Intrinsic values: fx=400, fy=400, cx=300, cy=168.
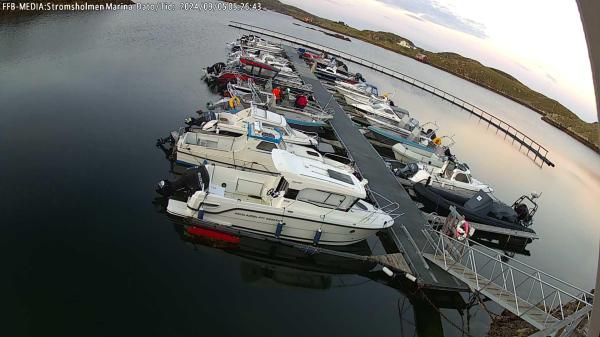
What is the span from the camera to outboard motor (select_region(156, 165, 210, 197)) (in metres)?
17.0

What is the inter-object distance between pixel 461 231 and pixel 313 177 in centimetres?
715

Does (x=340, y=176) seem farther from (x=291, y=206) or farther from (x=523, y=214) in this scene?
(x=523, y=214)

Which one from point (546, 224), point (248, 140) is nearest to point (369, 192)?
point (248, 140)

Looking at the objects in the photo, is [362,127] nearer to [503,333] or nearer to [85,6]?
[503,333]

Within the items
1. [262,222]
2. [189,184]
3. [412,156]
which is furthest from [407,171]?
[189,184]

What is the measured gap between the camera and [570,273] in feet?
76.5

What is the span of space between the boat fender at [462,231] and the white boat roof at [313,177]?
4.66 metres

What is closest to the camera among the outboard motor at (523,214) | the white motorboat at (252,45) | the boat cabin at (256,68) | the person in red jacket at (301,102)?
the outboard motor at (523,214)

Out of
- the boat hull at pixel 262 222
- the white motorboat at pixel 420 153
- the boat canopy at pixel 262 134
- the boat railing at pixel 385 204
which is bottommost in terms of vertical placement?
the boat hull at pixel 262 222

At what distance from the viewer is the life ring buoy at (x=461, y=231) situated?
1772 centimetres

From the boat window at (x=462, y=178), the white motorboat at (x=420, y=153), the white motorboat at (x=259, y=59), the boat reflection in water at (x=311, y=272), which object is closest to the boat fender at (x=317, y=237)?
the boat reflection in water at (x=311, y=272)

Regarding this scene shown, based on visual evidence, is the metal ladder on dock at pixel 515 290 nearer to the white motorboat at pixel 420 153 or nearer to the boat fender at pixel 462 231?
the boat fender at pixel 462 231

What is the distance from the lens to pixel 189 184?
56.3 feet

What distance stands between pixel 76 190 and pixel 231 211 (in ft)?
22.9
